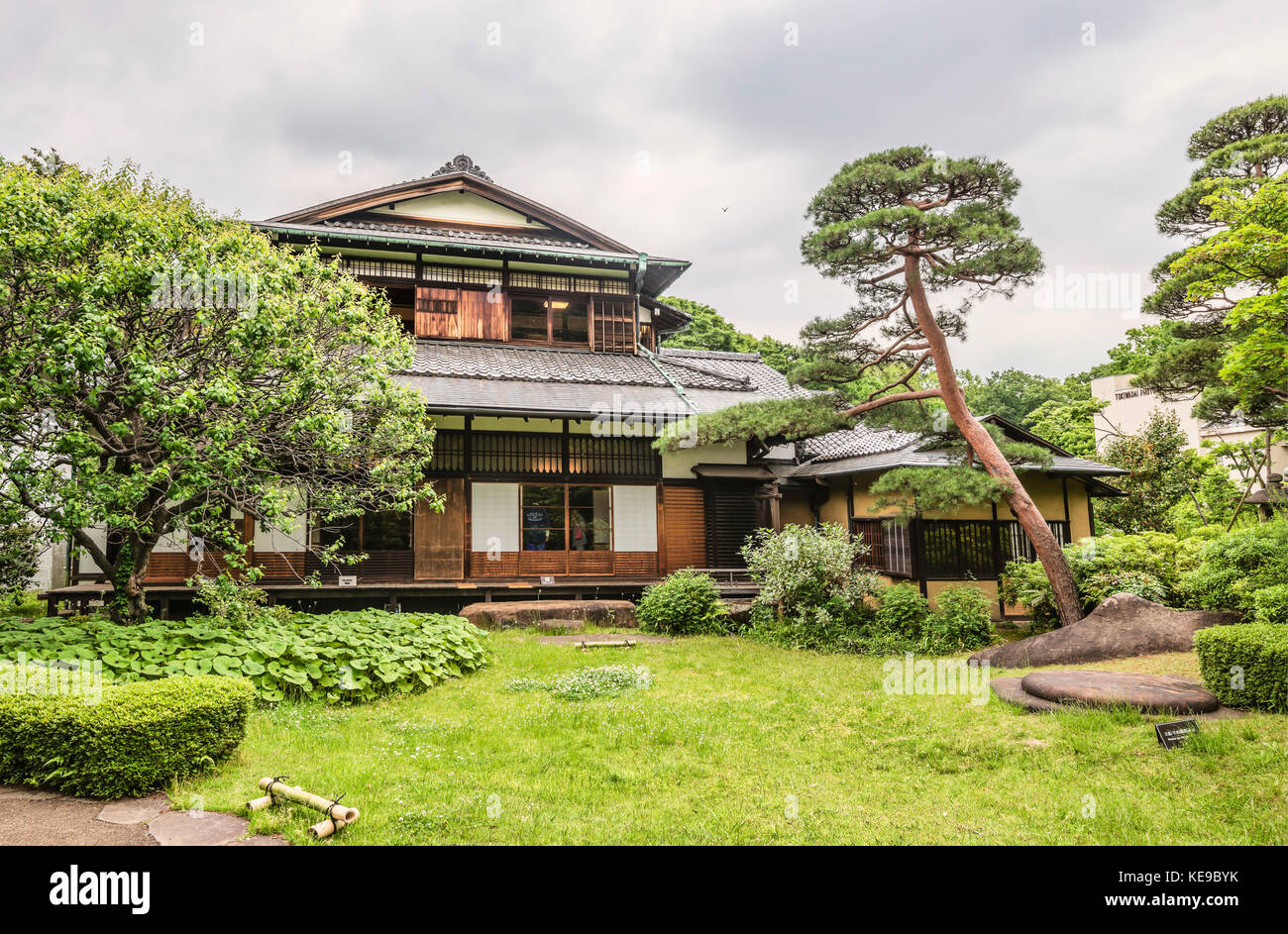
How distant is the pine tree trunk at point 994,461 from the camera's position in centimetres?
1112

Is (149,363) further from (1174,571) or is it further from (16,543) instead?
(1174,571)

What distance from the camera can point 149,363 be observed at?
7.61m

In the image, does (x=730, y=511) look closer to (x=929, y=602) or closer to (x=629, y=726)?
(x=929, y=602)

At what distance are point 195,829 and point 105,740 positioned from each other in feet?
3.91

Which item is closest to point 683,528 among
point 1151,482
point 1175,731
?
point 1175,731

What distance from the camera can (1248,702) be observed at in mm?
6727

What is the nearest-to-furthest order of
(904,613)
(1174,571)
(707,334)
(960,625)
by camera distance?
(1174,571) < (960,625) < (904,613) < (707,334)

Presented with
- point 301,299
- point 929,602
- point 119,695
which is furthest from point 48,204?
point 929,602

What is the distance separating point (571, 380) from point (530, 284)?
3.61 meters

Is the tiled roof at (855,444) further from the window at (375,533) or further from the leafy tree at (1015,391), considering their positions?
the leafy tree at (1015,391)

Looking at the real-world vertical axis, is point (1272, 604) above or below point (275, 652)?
above

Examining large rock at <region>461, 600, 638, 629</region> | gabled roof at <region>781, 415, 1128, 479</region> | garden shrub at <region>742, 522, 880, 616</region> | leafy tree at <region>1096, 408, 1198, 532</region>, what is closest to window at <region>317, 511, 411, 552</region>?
large rock at <region>461, 600, 638, 629</region>

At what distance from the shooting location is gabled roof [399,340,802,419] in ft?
48.9

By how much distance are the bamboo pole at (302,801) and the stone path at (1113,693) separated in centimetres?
662
